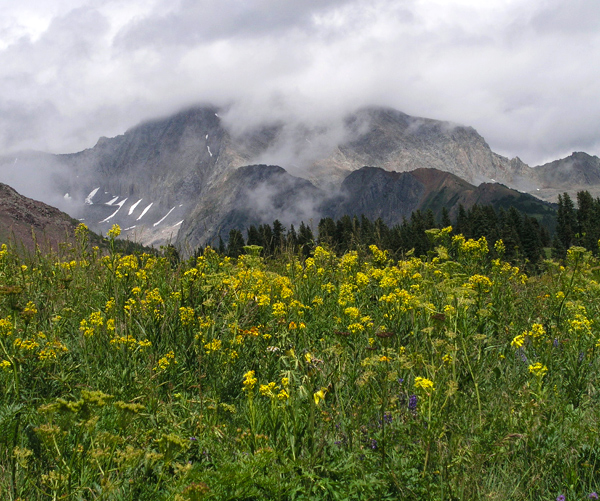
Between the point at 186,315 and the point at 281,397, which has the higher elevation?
the point at 186,315

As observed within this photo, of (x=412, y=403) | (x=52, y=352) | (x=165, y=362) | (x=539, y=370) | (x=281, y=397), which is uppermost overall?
(x=52, y=352)

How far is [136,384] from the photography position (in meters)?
4.05

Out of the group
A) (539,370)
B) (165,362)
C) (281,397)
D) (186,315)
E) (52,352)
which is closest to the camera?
(281,397)

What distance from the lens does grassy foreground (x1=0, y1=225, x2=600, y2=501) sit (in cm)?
264

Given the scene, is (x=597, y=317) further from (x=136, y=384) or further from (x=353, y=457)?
(x=136, y=384)

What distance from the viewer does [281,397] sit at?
3.20 metres

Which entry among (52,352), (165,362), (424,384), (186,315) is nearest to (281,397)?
(424,384)

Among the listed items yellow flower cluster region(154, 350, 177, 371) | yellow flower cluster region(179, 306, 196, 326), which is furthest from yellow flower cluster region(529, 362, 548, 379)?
yellow flower cluster region(179, 306, 196, 326)

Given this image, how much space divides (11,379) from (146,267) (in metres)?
3.56

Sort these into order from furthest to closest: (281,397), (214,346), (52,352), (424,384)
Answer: (214,346)
(52,352)
(281,397)
(424,384)

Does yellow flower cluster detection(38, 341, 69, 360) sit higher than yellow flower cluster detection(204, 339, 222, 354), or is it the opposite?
yellow flower cluster detection(38, 341, 69, 360)

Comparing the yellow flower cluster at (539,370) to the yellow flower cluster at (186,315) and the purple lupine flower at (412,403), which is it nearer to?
the purple lupine flower at (412,403)

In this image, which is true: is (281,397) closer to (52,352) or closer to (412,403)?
(412,403)

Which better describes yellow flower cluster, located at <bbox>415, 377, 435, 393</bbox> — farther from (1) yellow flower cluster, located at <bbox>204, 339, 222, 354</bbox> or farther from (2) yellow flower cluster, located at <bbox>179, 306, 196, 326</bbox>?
(2) yellow flower cluster, located at <bbox>179, 306, 196, 326</bbox>
